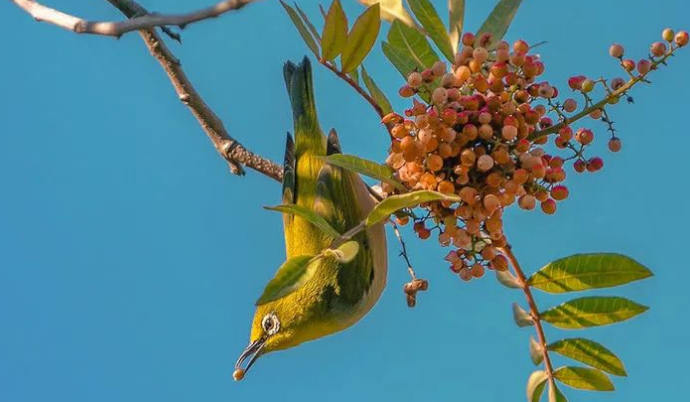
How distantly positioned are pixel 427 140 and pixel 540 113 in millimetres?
425

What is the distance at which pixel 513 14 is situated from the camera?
3.25 metres

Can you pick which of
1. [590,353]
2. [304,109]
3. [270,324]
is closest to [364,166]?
[590,353]

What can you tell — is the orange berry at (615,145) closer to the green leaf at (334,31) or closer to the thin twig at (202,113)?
the green leaf at (334,31)

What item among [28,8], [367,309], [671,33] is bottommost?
[671,33]

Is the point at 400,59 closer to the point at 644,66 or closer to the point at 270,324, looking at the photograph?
the point at 644,66

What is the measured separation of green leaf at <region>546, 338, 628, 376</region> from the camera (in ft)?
10.2

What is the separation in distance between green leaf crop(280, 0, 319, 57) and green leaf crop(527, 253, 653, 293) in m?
1.22

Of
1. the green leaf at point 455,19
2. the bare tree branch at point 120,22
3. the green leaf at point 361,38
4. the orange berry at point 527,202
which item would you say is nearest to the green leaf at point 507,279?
the orange berry at point 527,202

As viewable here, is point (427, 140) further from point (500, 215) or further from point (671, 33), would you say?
point (671, 33)

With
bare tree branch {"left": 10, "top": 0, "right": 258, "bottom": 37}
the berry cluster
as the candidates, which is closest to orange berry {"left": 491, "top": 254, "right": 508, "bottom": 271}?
the berry cluster

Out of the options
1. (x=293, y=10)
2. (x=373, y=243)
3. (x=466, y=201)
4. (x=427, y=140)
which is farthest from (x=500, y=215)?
(x=373, y=243)

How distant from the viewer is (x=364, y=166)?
282 cm

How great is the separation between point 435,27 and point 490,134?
2.23 ft

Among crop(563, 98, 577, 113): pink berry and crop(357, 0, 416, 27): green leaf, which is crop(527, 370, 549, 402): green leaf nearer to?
crop(563, 98, 577, 113): pink berry
